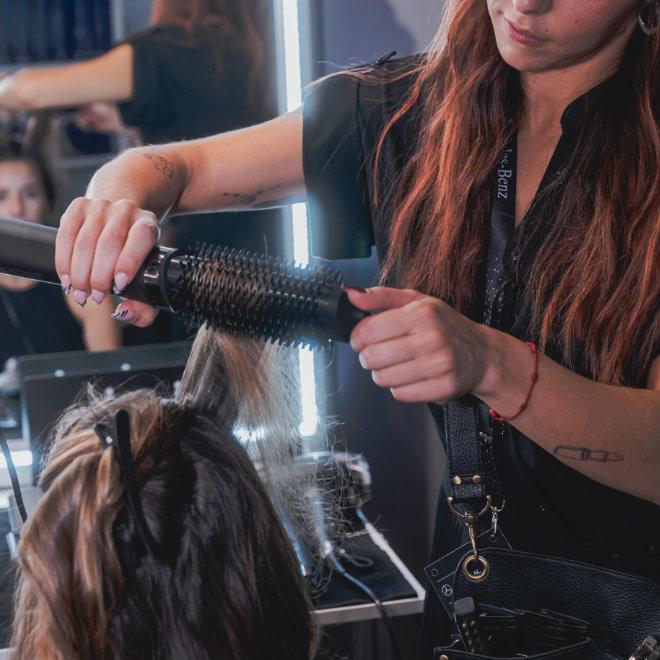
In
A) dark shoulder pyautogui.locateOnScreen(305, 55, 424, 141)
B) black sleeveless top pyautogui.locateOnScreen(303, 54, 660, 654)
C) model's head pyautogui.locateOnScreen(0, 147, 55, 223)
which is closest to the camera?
black sleeveless top pyautogui.locateOnScreen(303, 54, 660, 654)

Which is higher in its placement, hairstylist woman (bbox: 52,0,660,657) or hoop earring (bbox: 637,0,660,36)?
hoop earring (bbox: 637,0,660,36)

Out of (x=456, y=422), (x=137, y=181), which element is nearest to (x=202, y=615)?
(x=456, y=422)

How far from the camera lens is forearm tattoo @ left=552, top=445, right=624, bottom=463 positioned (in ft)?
2.60

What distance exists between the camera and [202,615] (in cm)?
70

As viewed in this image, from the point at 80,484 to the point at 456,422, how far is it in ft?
1.26

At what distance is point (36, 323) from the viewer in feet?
6.08

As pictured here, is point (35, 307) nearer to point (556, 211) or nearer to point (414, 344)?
point (556, 211)

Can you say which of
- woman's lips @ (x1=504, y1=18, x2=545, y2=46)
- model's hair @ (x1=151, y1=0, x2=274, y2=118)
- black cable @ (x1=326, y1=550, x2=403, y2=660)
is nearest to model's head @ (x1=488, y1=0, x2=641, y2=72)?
woman's lips @ (x1=504, y1=18, x2=545, y2=46)

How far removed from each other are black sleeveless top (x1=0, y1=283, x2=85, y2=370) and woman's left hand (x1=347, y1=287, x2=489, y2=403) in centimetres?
132

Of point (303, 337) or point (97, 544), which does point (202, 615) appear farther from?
point (303, 337)

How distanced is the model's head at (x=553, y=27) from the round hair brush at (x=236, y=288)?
0.39 metres

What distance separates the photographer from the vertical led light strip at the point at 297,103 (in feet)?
6.07

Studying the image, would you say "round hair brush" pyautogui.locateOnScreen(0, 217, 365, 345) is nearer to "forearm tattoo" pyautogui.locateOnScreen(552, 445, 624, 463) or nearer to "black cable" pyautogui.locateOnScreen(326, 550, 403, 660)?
"forearm tattoo" pyautogui.locateOnScreen(552, 445, 624, 463)

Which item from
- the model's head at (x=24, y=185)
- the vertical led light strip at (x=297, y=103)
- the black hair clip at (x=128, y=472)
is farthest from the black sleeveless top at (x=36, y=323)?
the black hair clip at (x=128, y=472)
